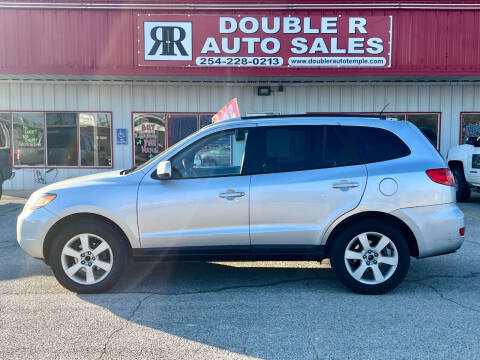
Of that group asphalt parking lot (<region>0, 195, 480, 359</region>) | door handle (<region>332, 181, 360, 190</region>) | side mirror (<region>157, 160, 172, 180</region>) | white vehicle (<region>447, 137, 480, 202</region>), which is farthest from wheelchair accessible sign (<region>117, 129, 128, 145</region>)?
door handle (<region>332, 181, 360, 190</region>)

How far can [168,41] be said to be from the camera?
513 inches

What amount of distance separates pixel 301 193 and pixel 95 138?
1114 centimetres

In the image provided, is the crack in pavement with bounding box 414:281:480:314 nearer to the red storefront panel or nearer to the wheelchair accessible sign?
Answer: the red storefront panel

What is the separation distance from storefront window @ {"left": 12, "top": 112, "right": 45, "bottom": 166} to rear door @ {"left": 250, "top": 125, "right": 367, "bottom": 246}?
11.6 m

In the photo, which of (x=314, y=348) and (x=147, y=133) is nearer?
(x=314, y=348)

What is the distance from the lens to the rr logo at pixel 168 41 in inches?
511

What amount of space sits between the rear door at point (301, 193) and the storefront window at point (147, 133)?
10.0 meters

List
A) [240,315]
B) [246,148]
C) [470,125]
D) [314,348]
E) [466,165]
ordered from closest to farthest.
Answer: [314,348], [240,315], [246,148], [466,165], [470,125]

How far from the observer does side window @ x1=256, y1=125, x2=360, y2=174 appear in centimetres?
480

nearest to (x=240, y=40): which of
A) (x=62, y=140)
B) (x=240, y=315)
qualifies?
(x=62, y=140)

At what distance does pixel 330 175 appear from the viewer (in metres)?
4.73

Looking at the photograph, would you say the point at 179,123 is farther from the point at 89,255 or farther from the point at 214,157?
the point at 89,255

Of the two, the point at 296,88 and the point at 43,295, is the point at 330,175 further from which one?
the point at 296,88

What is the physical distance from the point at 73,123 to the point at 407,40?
10432 millimetres
